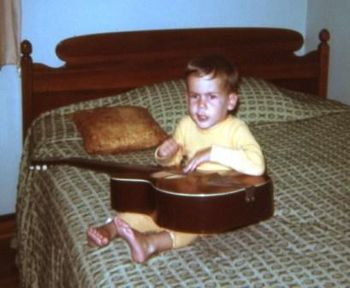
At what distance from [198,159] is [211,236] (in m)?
0.22

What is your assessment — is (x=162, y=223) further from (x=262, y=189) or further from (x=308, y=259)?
(x=308, y=259)

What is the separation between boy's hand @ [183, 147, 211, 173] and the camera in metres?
1.76

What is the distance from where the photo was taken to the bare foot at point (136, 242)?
61.2 inches

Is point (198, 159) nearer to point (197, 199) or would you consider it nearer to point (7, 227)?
point (197, 199)

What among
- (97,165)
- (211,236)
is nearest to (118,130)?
(97,165)

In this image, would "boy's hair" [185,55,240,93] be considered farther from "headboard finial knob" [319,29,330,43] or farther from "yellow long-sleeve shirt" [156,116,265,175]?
"headboard finial knob" [319,29,330,43]

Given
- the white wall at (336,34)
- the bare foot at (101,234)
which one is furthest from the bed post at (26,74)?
the white wall at (336,34)

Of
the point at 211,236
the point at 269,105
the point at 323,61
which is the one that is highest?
the point at 323,61

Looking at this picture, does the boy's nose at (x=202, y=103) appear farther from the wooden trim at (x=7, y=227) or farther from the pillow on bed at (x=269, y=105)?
the wooden trim at (x=7, y=227)

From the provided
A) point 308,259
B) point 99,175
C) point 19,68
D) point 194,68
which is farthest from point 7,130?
point 308,259

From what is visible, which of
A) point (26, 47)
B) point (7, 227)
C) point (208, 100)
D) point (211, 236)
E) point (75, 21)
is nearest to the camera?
point (211, 236)

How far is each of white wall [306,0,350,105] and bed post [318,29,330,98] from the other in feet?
0.33

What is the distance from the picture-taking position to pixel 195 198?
1.61 m

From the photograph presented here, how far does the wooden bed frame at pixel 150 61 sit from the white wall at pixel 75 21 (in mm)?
96
